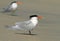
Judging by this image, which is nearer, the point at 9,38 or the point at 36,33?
the point at 9,38

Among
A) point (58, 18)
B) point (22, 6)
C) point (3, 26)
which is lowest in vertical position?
point (3, 26)

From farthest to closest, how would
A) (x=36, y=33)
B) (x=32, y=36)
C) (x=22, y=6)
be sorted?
(x=22, y=6) → (x=36, y=33) → (x=32, y=36)

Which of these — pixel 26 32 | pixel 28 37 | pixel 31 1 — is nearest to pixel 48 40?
pixel 28 37

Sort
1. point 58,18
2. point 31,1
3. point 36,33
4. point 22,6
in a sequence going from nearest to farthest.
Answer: point 36,33, point 58,18, point 22,6, point 31,1

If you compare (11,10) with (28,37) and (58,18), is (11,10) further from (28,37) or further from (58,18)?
(28,37)

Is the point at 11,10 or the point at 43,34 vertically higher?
the point at 11,10

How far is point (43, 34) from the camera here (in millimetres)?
13062

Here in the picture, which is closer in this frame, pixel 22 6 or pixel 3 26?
pixel 3 26

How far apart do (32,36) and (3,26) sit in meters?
2.08

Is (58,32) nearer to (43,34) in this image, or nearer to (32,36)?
(43,34)

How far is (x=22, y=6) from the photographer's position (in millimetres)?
24891

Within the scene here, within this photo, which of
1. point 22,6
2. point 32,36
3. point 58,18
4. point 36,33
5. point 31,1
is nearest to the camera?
point 32,36

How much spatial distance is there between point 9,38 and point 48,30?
2954 millimetres

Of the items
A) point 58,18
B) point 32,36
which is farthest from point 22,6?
point 32,36
